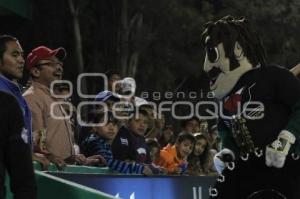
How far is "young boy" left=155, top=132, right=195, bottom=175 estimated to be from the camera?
35.8 ft

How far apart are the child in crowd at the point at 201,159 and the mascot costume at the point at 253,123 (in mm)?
5504

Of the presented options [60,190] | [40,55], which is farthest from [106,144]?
[60,190]

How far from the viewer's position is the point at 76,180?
7.39 m

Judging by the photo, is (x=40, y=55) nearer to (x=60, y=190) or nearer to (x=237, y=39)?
(x=237, y=39)

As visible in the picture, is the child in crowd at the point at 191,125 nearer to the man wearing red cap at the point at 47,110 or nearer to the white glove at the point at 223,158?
the man wearing red cap at the point at 47,110

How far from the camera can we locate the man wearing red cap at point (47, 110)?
7383 mm

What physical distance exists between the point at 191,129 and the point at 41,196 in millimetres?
8243

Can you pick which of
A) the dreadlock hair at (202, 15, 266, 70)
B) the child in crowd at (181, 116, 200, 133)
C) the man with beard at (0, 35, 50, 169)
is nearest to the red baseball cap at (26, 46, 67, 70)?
the dreadlock hair at (202, 15, 266, 70)

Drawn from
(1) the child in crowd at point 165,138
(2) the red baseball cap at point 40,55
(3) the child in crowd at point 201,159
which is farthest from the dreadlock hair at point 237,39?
(1) the child in crowd at point 165,138

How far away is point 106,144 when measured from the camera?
8836mm

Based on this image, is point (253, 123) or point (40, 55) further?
point (40, 55)

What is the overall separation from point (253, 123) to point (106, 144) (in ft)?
11.7

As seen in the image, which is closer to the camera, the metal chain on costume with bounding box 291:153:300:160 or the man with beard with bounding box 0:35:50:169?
the man with beard with bounding box 0:35:50:169

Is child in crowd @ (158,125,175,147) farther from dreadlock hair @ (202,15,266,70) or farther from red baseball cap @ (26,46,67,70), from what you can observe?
dreadlock hair @ (202,15,266,70)
